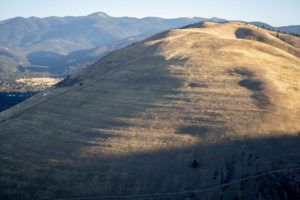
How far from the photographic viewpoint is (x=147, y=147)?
54.7m

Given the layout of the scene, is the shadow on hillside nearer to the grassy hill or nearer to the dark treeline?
the grassy hill

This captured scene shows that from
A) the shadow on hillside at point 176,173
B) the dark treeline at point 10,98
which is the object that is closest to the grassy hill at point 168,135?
the shadow on hillside at point 176,173

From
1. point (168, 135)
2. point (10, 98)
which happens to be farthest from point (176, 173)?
point (10, 98)

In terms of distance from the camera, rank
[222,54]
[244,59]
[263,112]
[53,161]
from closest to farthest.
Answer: [53,161] → [263,112] → [244,59] → [222,54]

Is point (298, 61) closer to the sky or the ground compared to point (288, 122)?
closer to the sky

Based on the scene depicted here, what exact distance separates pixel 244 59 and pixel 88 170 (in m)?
74.2

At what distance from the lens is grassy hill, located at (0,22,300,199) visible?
43906 millimetres

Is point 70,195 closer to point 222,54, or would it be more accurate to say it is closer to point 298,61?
point 222,54

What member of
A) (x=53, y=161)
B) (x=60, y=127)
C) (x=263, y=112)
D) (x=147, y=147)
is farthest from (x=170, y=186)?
(x=60, y=127)

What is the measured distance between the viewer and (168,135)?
58.1 meters

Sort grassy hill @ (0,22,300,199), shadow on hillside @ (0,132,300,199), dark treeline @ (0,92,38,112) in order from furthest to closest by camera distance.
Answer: dark treeline @ (0,92,38,112), grassy hill @ (0,22,300,199), shadow on hillside @ (0,132,300,199)

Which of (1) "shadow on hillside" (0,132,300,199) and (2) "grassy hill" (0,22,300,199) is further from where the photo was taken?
(2) "grassy hill" (0,22,300,199)

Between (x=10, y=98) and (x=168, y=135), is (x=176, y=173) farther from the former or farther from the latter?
(x=10, y=98)

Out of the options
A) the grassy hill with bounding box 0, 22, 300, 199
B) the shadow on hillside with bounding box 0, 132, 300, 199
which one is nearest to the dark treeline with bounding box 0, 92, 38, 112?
the grassy hill with bounding box 0, 22, 300, 199
